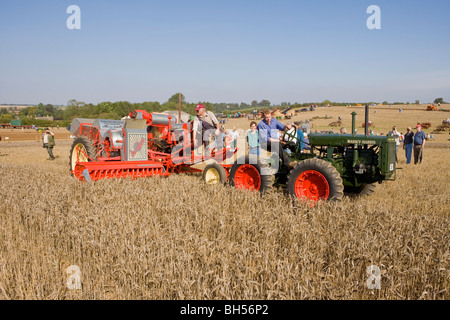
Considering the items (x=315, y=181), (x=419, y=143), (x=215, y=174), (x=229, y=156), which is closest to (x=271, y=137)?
(x=315, y=181)

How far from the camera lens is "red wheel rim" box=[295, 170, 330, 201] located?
5438 mm

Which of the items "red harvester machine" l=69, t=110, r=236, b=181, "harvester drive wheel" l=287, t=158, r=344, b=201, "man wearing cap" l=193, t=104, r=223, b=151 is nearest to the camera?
"harvester drive wheel" l=287, t=158, r=344, b=201

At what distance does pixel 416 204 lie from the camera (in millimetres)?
5684

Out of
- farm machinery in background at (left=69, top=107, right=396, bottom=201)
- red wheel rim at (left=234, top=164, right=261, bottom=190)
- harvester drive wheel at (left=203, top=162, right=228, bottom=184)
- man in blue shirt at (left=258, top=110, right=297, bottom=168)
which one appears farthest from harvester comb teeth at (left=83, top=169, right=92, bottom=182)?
man in blue shirt at (left=258, top=110, right=297, bottom=168)

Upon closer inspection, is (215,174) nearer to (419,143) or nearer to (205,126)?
(205,126)

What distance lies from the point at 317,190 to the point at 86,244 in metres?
3.57

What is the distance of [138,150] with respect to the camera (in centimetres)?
824

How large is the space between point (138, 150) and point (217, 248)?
5293 mm

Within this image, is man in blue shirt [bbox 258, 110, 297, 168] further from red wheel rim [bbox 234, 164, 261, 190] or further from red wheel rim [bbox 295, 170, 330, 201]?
red wheel rim [bbox 295, 170, 330, 201]

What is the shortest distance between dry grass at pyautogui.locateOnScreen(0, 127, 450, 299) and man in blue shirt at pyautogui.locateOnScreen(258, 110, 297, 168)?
0.96 m

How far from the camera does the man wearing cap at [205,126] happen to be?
786 cm


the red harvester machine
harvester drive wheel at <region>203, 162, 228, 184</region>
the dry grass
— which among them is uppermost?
the red harvester machine

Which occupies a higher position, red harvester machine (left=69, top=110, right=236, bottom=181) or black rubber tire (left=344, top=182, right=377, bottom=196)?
red harvester machine (left=69, top=110, right=236, bottom=181)
